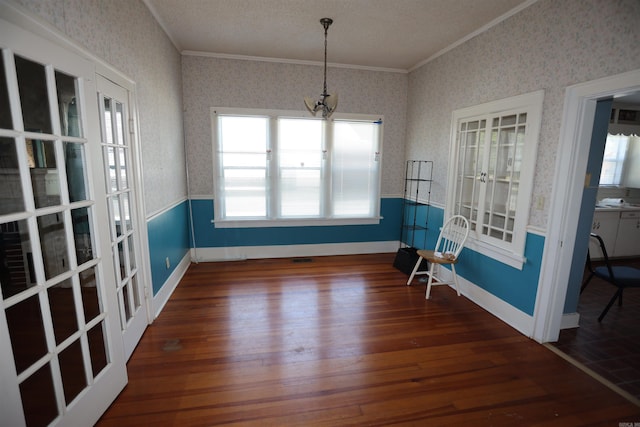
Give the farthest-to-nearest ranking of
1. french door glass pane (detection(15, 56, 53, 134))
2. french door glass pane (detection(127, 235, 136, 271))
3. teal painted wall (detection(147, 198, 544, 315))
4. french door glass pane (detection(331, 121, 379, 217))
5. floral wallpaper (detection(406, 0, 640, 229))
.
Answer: french door glass pane (detection(331, 121, 379, 217)) < teal painted wall (detection(147, 198, 544, 315)) < french door glass pane (detection(127, 235, 136, 271)) < floral wallpaper (detection(406, 0, 640, 229)) < french door glass pane (detection(15, 56, 53, 134))

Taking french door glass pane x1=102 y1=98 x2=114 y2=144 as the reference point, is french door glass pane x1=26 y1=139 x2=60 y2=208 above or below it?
below

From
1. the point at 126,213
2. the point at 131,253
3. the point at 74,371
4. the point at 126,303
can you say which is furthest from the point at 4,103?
the point at 126,303

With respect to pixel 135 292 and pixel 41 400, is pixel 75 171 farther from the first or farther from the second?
pixel 135 292

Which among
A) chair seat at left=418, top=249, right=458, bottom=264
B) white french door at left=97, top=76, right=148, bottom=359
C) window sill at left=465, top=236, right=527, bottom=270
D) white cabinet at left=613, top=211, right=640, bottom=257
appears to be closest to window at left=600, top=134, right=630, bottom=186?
white cabinet at left=613, top=211, right=640, bottom=257

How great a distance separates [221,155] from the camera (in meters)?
4.41

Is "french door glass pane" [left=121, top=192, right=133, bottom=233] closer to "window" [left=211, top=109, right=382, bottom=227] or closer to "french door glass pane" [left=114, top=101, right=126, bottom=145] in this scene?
"french door glass pane" [left=114, top=101, right=126, bottom=145]

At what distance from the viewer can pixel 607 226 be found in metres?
4.54

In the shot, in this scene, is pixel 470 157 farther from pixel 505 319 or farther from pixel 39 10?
pixel 39 10

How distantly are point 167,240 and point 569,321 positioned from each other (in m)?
4.13

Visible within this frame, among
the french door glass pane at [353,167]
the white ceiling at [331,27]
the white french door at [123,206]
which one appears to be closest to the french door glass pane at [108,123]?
the white french door at [123,206]

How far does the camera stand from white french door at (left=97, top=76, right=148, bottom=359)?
209 centimetres

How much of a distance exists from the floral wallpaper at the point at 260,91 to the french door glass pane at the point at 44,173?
117 inches

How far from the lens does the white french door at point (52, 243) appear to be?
1263mm

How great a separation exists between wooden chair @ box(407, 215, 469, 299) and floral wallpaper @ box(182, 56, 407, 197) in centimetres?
185
